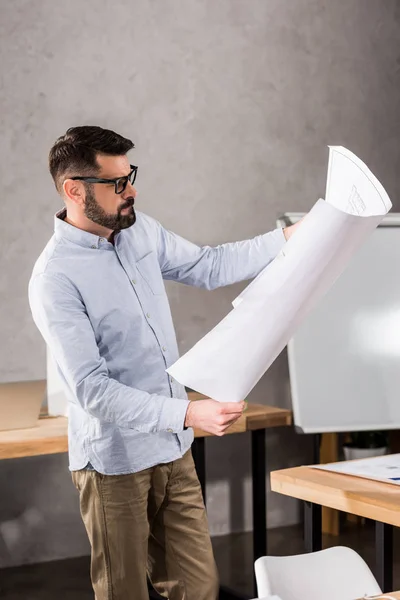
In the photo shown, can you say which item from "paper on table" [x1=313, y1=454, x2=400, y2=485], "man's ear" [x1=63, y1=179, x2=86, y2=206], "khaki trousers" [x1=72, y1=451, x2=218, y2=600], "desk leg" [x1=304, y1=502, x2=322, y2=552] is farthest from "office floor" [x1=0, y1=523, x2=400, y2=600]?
"man's ear" [x1=63, y1=179, x2=86, y2=206]

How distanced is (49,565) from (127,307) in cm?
205

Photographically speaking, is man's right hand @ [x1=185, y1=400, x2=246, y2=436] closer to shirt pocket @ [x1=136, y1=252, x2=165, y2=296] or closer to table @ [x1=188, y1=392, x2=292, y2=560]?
shirt pocket @ [x1=136, y1=252, x2=165, y2=296]

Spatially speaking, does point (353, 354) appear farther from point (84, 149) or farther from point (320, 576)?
point (320, 576)

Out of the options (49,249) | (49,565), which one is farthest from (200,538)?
(49,565)

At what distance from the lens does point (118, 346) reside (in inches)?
81.6

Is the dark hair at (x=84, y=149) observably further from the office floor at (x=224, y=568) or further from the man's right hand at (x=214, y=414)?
the office floor at (x=224, y=568)

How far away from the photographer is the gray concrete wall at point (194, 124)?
367cm

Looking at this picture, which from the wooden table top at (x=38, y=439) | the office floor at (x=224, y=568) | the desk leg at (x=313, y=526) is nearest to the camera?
the desk leg at (x=313, y=526)

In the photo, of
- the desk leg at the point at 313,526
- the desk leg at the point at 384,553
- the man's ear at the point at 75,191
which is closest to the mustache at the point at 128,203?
the man's ear at the point at 75,191

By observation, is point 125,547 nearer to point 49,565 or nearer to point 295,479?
point 295,479

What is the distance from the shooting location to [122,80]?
3.86 m

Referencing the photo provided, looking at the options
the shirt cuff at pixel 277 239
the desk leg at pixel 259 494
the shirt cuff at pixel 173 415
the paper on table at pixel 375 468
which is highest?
the shirt cuff at pixel 277 239

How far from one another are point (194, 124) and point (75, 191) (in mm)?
2069

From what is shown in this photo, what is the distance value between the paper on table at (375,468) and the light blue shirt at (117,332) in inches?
15.6
